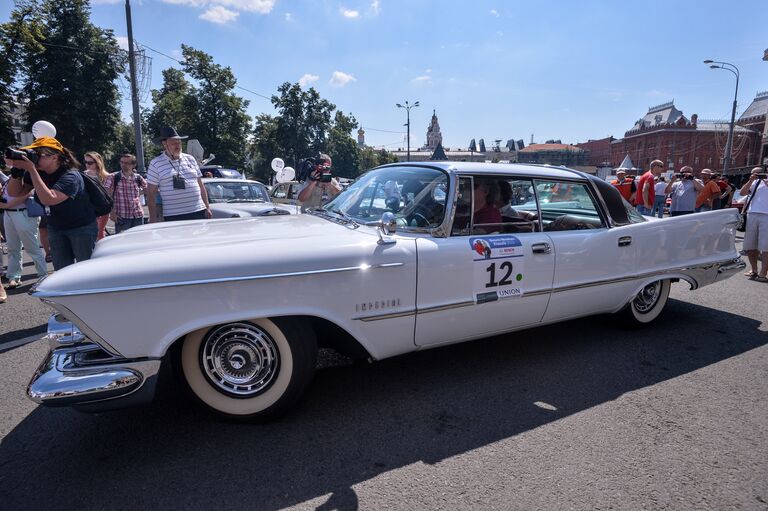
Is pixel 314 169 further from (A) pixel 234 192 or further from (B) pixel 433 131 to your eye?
(B) pixel 433 131

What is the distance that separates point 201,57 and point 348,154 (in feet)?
121

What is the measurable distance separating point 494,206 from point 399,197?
0.76 meters

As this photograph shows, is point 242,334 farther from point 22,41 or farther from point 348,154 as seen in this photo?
point 348,154

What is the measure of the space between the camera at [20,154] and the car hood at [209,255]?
1.31 meters

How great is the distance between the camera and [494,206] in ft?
10.8

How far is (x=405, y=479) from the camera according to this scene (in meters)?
2.12

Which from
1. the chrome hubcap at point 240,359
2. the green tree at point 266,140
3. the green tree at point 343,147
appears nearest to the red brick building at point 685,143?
the green tree at point 343,147

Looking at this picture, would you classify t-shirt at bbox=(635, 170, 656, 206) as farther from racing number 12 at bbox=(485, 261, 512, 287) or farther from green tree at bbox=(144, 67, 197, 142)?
green tree at bbox=(144, 67, 197, 142)

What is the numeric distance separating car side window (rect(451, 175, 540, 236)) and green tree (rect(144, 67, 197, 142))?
3943 centimetres

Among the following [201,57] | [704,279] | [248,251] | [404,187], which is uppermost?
[201,57]

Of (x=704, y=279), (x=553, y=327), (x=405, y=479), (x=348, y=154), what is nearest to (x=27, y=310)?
(x=405, y=479)

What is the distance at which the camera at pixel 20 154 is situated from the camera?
341 cm

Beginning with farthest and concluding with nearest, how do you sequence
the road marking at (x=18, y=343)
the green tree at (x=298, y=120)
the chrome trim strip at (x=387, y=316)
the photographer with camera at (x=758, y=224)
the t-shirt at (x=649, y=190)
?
the green tree at (x=298, y=120), the t-shirt at (x=649, y=190), the photographer with camera at (x=758, y=224), the road marking at (x=18, y=343), the chrome trim strip at (x=387, y=316)

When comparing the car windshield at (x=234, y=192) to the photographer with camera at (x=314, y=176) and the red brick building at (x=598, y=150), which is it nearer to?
the photographer with camera at (x=314, y=176)
